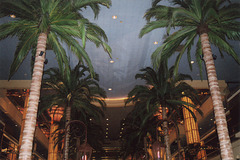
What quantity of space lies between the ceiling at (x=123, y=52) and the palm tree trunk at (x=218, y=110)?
637cm

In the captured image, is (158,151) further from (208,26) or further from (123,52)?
(123,52)

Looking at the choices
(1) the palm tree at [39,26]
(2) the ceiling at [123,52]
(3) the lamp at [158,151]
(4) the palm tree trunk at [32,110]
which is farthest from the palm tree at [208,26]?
(2) the ceiling at [123,52]

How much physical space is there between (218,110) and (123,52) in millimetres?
12036

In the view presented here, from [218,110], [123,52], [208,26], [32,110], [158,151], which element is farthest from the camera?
[123,52]

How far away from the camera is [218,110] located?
29.6ft

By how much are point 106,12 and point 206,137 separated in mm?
24871

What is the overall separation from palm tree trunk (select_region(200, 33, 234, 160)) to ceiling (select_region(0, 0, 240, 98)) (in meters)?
6.37

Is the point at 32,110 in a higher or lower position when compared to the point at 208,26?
lower

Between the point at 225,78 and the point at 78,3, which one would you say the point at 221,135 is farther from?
the point at 225,78

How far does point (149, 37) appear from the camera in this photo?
18.1m

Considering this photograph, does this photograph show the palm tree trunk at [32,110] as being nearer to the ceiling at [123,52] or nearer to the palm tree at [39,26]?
the palm tree at [39,26]

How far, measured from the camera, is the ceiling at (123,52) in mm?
15734

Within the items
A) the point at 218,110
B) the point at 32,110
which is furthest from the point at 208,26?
the point at 32,110

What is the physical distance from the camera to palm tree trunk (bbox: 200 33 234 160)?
8438 mm
